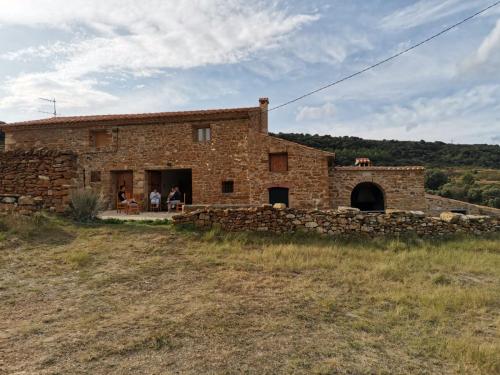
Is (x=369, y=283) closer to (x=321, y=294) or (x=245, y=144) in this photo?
(x=321, y=294)

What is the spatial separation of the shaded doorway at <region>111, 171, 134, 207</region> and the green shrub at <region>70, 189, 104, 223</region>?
650 centimetres

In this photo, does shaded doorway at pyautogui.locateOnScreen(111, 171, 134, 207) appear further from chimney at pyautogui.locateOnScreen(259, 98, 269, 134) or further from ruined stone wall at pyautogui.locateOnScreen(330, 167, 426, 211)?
ruined stone wall at pyautogui.locateOnScreen(330, 167, 426, 211)

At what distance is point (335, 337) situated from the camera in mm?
3730

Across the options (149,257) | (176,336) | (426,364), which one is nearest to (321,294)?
(426,364)

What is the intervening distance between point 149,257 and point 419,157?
44.1 m

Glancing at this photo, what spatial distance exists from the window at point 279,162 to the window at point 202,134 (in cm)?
319

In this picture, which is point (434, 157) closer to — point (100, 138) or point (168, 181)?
point (168, 181)

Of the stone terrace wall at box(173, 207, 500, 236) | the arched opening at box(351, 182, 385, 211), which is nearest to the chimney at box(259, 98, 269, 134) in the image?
the arched opening at box(351, 182, 385, 211)

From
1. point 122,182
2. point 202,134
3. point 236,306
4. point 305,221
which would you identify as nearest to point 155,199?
point 122,182

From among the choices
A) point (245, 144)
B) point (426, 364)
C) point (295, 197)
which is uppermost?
point (245, 144)

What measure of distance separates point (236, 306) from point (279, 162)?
423 inches

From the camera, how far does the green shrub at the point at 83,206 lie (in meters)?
9.23

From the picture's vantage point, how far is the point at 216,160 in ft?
50.2

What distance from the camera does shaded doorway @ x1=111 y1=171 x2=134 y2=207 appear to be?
16.1 meters
